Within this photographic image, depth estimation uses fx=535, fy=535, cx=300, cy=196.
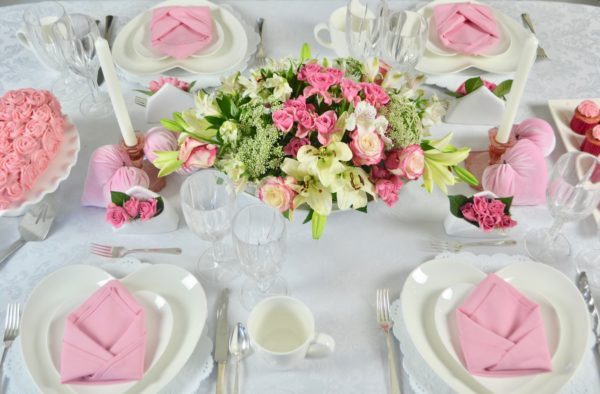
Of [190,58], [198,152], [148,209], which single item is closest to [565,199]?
[198,152]

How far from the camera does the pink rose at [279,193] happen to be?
0.83m

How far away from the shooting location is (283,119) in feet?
2.68

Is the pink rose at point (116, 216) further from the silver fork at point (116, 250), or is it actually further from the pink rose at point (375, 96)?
the pink rose at point (375, 96)

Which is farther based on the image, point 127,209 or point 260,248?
point 127,209

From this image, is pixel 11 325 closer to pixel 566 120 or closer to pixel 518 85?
pixel 518 85

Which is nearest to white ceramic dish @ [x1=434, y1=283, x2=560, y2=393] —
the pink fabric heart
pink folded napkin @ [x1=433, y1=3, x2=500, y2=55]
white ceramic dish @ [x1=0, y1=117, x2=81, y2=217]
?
the pink fabric heart

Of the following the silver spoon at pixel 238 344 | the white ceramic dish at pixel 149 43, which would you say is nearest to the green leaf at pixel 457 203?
the silver spoon at pixel 238 344

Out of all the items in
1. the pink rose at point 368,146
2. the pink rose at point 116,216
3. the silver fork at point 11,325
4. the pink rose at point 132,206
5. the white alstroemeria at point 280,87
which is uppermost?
the white alstroemeria at point 280,87

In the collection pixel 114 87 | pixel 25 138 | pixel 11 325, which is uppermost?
pixel 114 87

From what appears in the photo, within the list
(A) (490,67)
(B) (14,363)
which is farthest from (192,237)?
(A) (490,67)

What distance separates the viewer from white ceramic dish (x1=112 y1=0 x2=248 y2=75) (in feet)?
4.26

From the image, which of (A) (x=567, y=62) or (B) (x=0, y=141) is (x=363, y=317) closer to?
(B) (x=0, y=141)

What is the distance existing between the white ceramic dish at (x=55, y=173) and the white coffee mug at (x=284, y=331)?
1.61ft

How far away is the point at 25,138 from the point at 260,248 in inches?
20.8
